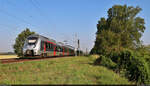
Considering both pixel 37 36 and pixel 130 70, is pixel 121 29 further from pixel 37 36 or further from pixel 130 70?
pixel 130 70

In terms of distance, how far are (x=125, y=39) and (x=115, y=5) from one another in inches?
475

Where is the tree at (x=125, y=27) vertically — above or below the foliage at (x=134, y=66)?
above


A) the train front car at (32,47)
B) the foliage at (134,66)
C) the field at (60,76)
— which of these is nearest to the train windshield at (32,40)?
the train front car at (32,47)

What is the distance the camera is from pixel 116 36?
34.3 metres

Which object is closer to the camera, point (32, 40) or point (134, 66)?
point (134, 66)

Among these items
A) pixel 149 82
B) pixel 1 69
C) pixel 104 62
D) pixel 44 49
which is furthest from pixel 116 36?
pixel 1 69

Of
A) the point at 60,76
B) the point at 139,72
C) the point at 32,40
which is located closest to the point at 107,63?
the point at 139,72

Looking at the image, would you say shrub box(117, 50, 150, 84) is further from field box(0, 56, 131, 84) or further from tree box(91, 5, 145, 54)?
tree box(91, 5, 145, 54)

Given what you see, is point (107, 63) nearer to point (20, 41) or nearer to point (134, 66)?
point (134, 66)

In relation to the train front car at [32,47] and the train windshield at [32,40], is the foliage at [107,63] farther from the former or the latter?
the train windshield at [32,40]

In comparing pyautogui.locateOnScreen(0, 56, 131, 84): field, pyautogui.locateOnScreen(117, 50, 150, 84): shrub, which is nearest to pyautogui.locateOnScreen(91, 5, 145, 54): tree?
pyautogui.locateOnScreen(117, 50, 150, 84): shrub

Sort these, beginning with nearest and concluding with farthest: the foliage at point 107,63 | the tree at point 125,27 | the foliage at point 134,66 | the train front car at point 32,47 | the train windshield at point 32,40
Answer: the foliage at point 134,66 → the foliage at point 107,63 → the train front car at point 32,47 → the train windshield at point 32,40 → the tree at point 125,27

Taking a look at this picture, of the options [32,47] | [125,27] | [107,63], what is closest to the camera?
[107,63]

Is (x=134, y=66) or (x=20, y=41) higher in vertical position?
Result: (x=20, y=41)
